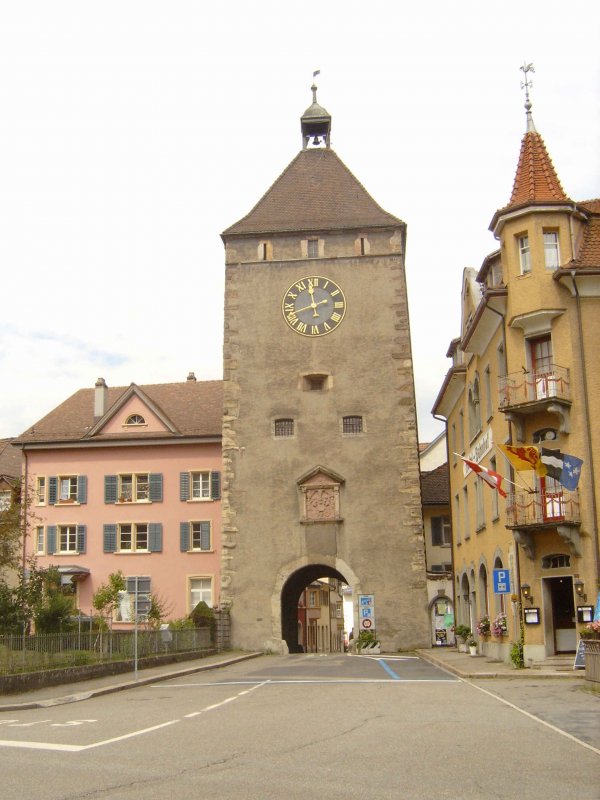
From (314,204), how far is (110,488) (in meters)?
15.8

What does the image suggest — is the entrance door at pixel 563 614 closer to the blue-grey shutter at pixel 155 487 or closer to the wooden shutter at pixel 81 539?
the blue-grey shutter at pixel 155 487

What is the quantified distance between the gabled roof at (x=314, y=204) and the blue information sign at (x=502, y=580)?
21.2 metres

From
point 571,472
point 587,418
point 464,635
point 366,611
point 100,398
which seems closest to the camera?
point 571,472

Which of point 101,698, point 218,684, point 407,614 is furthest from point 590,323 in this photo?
point 407,614

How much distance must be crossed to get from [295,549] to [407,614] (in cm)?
505

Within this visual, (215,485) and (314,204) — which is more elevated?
(314,204)

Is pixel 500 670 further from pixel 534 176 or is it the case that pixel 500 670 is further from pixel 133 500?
pixel 133 500

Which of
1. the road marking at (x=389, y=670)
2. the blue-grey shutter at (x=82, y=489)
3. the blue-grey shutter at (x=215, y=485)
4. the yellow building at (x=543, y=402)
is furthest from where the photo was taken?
the blue-grey shutter at (x=82, y=489)

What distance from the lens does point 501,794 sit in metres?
7.88

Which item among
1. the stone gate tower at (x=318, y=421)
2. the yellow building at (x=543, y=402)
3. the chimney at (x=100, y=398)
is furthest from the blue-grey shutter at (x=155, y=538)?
the yellow building at (x=543, y=402)

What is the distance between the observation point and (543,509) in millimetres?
25047

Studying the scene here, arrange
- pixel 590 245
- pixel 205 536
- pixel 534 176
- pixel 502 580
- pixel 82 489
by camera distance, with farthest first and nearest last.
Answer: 1. pixel 82 489
2. pixel 205 536
3. pixel 534 176
4. pixel 590 245
5. pixel 502 580

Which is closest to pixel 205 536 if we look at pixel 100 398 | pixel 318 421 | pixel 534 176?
pixel 318 421

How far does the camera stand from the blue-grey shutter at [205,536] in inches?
1742
